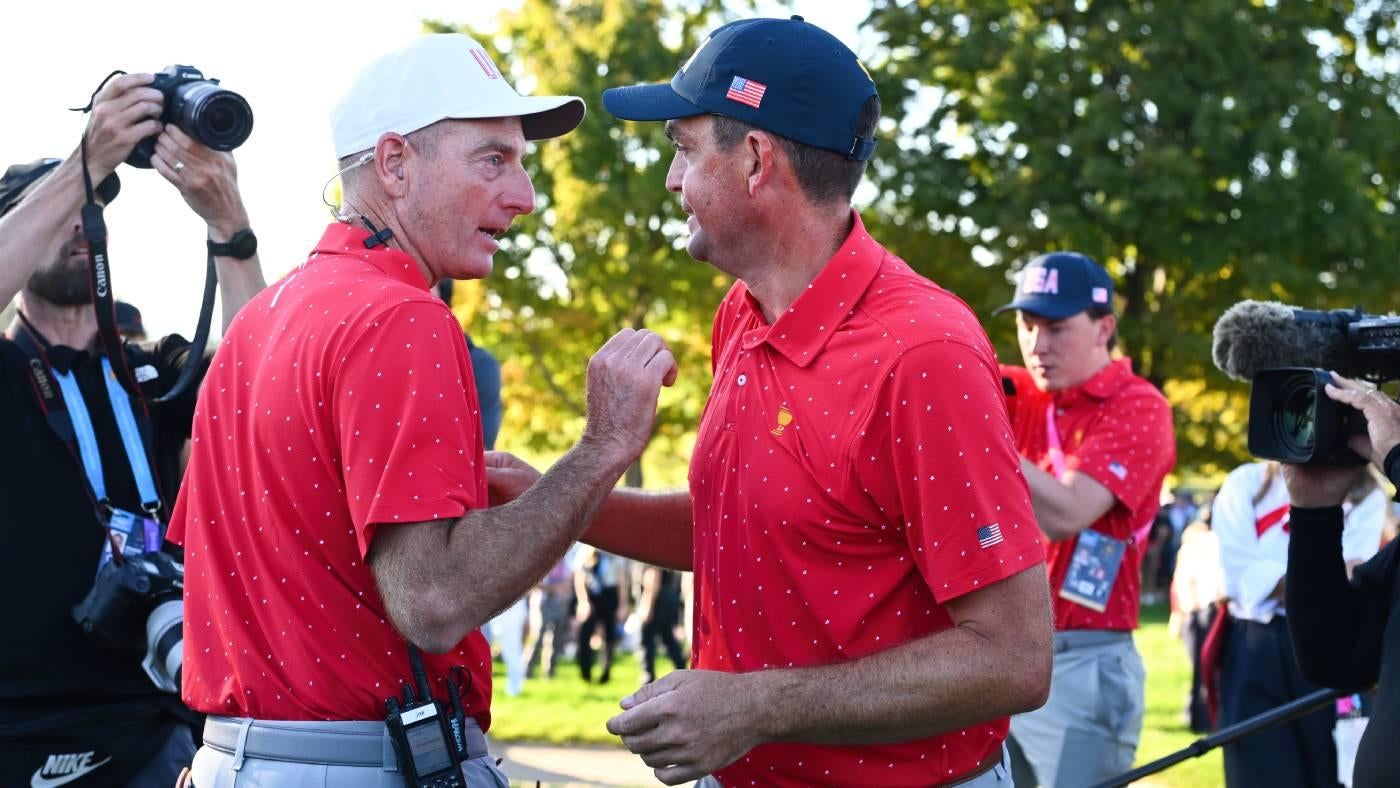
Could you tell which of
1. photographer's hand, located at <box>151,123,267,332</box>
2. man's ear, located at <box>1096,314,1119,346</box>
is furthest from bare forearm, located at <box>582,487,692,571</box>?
man's ear, located at <box>1096,314,1119,346</box>

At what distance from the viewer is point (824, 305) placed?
297cm

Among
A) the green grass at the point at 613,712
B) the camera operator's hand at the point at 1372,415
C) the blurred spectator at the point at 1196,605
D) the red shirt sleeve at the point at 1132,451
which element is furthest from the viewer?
the green grass at the point at 613,712

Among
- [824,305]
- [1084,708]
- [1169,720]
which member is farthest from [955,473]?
[1169,720]

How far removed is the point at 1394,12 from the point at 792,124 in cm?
2471

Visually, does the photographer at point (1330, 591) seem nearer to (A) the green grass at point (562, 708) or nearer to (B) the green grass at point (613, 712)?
(B) the green grass at point (613, 712)

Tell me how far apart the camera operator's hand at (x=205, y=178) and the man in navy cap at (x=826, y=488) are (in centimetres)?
141

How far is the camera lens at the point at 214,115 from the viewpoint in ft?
12.5

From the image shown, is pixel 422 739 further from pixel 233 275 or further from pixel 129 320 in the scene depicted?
pixel 129 320

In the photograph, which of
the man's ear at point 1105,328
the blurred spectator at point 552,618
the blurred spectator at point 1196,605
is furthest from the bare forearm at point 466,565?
the blurred spectator at point 552,618

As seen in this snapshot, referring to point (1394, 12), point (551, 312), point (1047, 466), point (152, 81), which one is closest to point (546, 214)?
point (551, 312)

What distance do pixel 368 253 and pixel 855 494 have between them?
3.46ft

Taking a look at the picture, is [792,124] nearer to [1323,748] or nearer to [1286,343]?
[1286,343]

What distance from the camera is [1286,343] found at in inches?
147

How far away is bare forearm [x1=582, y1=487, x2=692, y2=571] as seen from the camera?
3.53 metres
